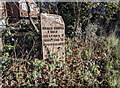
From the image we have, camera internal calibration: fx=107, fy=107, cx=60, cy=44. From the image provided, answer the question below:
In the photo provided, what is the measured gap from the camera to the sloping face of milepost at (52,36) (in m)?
2.63

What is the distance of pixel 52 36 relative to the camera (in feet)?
8.83

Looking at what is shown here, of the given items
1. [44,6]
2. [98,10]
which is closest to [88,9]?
[98,10]

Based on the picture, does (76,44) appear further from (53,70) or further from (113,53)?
(53,70)

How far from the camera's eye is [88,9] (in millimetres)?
4828

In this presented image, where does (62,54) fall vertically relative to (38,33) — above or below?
below

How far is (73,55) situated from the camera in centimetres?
306

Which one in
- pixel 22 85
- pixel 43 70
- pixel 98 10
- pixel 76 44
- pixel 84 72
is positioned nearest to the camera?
pixel 22 85

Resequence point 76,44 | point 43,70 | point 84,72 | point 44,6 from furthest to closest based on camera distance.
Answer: point 44,6 → point 76,44 → point 84,72 → point 43,70

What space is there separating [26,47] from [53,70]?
137 cm

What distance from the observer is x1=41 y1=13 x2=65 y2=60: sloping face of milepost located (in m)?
2.63

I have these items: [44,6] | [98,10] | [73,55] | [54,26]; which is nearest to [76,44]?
[73,55]

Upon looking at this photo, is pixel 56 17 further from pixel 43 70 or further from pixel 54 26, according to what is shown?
pixel 43 70

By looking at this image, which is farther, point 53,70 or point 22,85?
point 53,70

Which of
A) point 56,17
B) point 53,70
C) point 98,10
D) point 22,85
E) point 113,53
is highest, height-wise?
point 98,10
